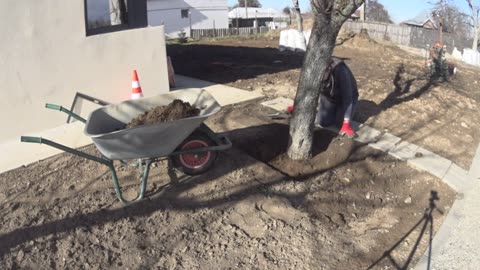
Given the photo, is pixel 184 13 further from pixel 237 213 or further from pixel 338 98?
pixel 237 213

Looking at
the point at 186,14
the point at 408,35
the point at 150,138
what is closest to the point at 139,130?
the point at 150,138

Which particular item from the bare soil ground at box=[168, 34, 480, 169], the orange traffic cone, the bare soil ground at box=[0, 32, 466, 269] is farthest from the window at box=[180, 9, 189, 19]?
the bare soil ground at box=[0, 32, 466, 269]

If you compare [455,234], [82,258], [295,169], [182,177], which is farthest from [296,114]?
[82,258]

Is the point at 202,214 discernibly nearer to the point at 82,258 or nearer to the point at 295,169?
the point at 82,258

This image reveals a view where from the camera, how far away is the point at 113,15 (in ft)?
23.1

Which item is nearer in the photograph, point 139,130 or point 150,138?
point 139,130

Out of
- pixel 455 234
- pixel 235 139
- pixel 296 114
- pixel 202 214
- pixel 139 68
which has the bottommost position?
pixel 455 234

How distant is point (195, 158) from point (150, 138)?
31.1 inches

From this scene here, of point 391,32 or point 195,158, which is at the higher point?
point 391,32

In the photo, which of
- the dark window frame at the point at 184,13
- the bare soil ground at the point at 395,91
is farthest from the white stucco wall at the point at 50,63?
the dark window frame at the point at 184,13

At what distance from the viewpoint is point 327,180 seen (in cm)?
501

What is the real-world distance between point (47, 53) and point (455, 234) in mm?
5398

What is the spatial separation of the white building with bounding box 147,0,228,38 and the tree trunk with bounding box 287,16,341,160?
36.3 metres

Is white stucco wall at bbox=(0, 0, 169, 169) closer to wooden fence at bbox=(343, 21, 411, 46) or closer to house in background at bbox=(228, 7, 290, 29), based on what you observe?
wooden fence at bbox=(343, 21, 411, 46)
